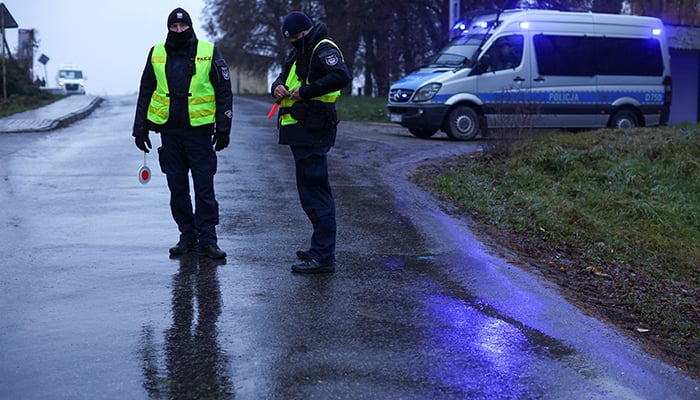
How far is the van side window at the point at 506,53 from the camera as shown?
17.0 metres

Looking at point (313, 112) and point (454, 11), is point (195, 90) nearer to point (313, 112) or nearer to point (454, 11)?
point (313, 112)

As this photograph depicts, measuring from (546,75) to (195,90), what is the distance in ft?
39.5

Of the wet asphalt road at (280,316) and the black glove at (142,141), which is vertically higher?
the black glove at (142,141)

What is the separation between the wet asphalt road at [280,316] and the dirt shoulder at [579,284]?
159mm

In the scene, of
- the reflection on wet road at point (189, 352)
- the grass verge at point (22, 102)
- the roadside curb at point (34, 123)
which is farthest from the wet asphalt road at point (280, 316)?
the grass verge at point (22, 102)

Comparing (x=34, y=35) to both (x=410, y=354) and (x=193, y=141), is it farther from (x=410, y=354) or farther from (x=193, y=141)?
(x=410, y=354)

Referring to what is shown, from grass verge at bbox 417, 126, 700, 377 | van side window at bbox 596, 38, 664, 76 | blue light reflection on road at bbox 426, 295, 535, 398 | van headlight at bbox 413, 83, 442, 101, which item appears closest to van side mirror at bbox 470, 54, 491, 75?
van headlight at bbox 413, 83, 442, 101

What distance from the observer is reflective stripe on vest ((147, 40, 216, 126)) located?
6.54 metres

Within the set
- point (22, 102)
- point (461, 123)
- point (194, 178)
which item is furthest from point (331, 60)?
point (22, 102)

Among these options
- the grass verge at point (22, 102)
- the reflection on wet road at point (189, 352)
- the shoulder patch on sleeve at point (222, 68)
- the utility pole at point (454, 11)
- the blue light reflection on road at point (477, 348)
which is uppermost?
the utility pole at point (454, 11)

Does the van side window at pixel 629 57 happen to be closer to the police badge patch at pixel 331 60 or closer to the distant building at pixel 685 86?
the distant building at pixel 685 86

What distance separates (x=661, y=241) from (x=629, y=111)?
10670 mm

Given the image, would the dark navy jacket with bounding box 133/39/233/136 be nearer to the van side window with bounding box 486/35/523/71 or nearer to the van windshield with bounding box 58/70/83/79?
the van side window with bounding box 486/35/523/71

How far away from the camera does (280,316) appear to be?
16.9 ft
